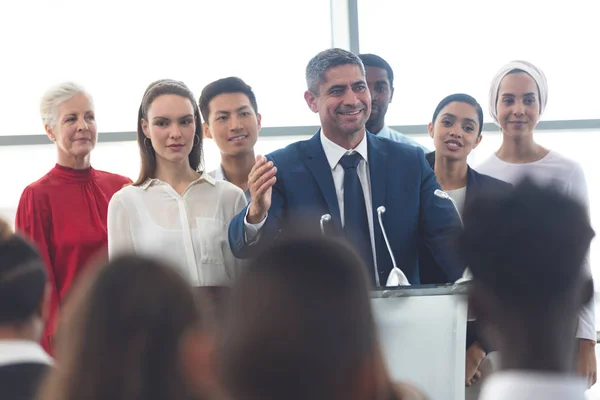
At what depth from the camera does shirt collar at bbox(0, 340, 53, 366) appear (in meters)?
1.49

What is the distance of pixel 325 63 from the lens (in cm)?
Answer: 319

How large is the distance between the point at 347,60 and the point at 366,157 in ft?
1.47

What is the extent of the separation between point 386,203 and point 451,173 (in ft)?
2.42

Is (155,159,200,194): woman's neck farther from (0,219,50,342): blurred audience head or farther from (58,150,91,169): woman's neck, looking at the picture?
(0,219,50,342): blurred audience head

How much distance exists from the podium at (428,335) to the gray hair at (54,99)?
6.15 ft

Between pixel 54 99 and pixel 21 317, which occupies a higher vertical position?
pixel 54 99

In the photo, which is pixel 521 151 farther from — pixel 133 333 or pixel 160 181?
pixel 133 333

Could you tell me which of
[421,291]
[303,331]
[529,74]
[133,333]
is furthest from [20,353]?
[529,74]

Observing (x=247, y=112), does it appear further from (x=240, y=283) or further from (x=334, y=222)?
(x=240, y=283)

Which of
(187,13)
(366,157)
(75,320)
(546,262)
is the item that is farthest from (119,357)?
(187,13)

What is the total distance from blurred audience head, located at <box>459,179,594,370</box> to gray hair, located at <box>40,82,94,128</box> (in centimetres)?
272


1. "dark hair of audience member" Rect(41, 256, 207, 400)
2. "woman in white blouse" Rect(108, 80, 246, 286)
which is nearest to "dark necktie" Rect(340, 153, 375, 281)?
"woman in white blouse" Rect(108, 80, 246, 286)

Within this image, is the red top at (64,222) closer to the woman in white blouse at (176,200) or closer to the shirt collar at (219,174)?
Answer: the woman in white blouse at (176,200)

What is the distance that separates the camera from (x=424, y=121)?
20.0 ft
